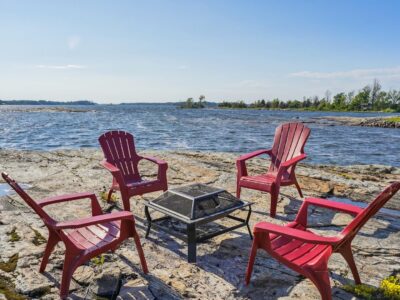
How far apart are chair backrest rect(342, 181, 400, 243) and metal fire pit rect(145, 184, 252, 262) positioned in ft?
4.03

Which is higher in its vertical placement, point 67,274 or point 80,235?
point 80,235

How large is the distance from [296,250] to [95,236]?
1755 mm

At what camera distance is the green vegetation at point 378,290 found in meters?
2.58

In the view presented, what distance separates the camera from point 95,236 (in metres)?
2.86

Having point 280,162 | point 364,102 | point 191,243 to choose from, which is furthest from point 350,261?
point 364,102

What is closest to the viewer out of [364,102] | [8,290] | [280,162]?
[8,290]

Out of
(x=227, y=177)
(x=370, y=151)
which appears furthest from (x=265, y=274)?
(x=370, y=151)

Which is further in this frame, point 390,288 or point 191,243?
point 191,243

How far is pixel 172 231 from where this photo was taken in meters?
3.33

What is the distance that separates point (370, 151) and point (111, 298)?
54.3ft

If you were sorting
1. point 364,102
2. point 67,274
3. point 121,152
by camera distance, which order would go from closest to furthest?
point 67,274
point 121,152
point 364,102

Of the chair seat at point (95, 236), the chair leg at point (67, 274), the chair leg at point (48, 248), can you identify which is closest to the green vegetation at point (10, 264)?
the chair leg at point (48, 248)

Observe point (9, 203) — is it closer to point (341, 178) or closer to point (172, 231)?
point (172, 231)

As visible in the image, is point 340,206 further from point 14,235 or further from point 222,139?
point 222,139
